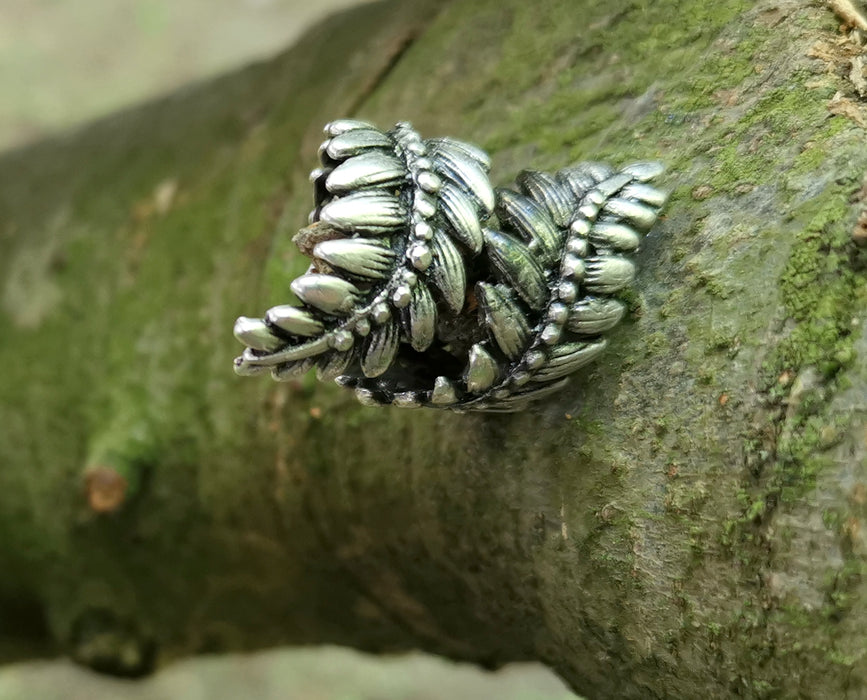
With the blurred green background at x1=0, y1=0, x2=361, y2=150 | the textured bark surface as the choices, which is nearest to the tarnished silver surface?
the textured bark surface

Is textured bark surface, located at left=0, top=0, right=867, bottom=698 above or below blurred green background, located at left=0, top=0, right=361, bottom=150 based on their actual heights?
below

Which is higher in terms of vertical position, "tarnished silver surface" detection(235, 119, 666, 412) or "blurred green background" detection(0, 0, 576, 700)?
"blurred green background" detection(0, 0, 576, 700)

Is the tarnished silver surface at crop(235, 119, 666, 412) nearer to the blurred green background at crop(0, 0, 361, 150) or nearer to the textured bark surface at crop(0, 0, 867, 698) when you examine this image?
the textured bark surface at crop(0, 0, 867, 698)

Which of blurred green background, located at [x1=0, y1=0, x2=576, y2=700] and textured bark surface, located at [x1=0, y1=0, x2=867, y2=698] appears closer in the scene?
textured bark surface, located at [x1=0, y1=0, x2=867, y2=698]

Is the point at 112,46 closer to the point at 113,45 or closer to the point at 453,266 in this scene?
the point at 113,45

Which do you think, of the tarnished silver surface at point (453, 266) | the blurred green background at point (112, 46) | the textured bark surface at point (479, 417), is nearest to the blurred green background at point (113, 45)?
the blurred green background at point (112, 46)

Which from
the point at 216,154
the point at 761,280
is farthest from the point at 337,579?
the point at 761,280

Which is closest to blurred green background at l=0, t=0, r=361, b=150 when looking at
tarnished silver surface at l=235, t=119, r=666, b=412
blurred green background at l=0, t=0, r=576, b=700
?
blurred green background at l=0, t=0, r=576, b=700
